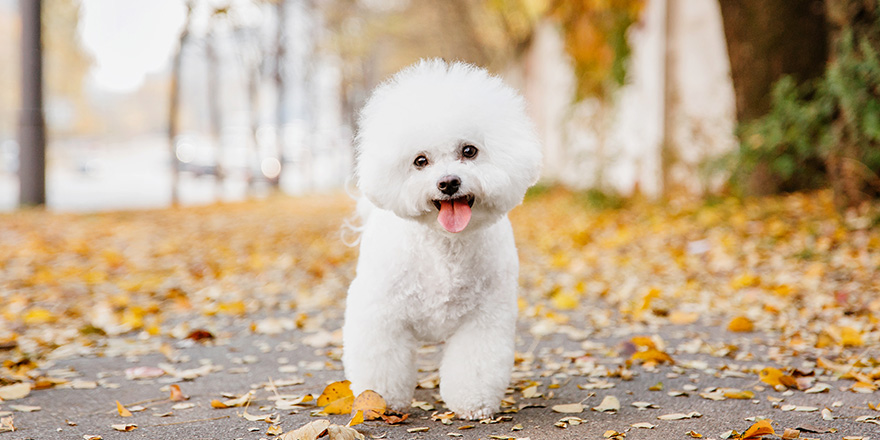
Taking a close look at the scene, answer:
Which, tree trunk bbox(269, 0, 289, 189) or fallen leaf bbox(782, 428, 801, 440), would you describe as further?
tree trunk bbox(269, 0, 289, 189)

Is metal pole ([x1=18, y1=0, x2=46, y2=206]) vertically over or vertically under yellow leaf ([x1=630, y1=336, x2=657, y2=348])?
over

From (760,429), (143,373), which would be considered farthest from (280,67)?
(760,429)

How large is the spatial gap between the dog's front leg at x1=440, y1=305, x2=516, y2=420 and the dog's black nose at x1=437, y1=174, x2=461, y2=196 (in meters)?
0.66

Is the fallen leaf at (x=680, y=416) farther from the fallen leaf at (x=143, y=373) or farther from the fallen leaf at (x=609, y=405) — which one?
the fallen leaf at (x=143, y=373)

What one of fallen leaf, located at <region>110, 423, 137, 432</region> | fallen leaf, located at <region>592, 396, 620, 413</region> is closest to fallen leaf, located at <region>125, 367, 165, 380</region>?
fallen leaf, located at <region>110, 423, 137, 432</region>

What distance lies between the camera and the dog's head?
2.89 meters

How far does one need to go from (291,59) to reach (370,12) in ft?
11.9

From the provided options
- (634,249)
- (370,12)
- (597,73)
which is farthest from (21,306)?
(370,12)

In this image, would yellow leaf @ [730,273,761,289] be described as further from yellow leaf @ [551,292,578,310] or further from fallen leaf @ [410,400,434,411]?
fallen leaf @ [410,400,434,411]

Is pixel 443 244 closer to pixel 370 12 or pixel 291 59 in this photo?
pixel 291 59

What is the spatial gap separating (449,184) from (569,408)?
4.05ft

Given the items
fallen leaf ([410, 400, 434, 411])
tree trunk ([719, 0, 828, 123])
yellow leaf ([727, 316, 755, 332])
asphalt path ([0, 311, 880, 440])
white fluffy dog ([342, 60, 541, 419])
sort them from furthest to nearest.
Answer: tree trunk ([719, 0, 828, 123]) → yellow leaf ([727, 316, 755, 332]) → fallen leaf ([410, 400, 434, 411]) → asphalt path ([0, 311, 880, 440]) → white fluffy dog ([342, 60, 541, 419])

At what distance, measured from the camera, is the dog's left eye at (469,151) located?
298 centimetres

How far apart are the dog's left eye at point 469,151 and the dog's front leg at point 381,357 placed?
2.56 ft
